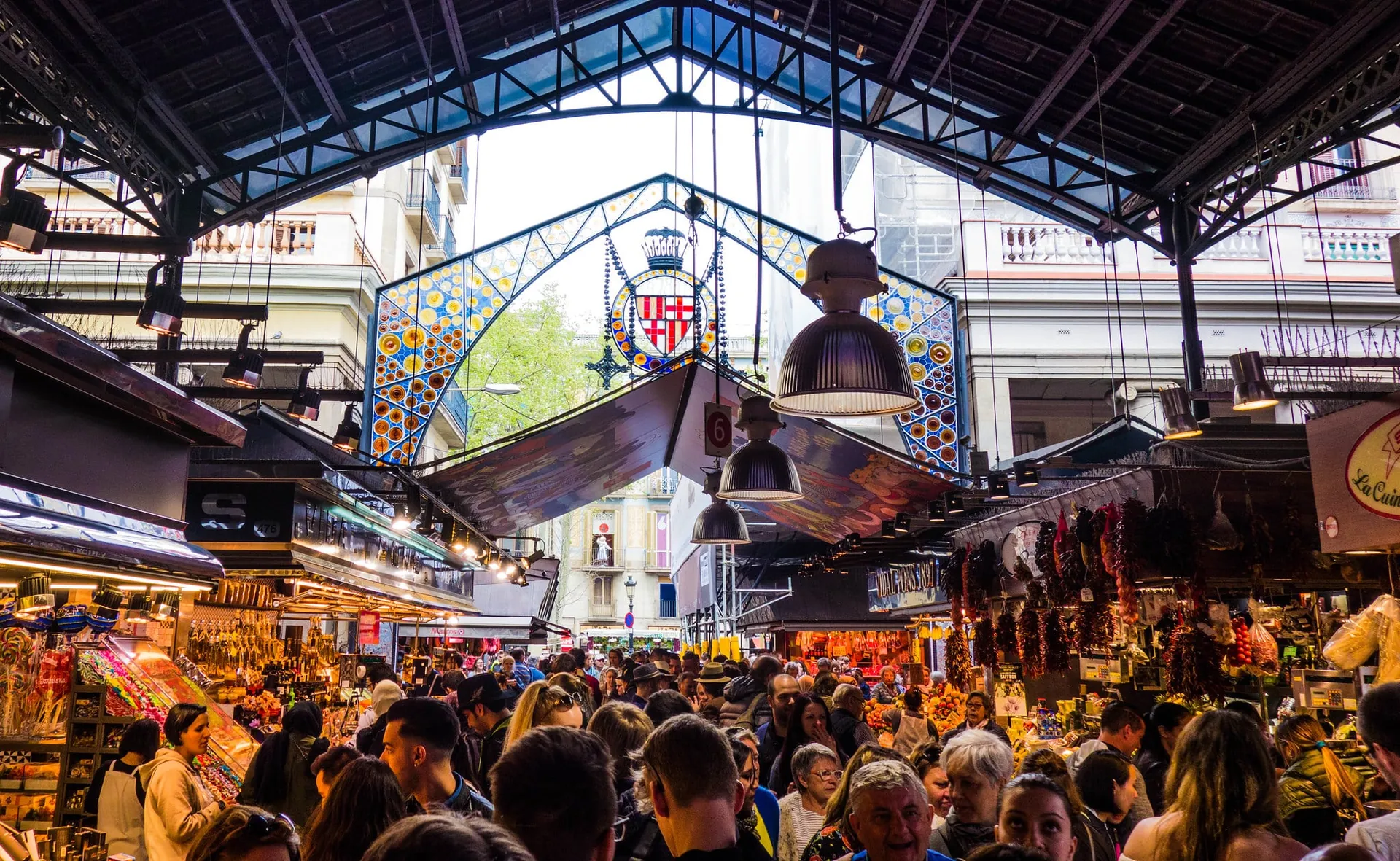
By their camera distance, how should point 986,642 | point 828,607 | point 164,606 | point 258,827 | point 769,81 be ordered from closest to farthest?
point 258,827, point 164,606, point 986,642, point 769,81, point 828,607

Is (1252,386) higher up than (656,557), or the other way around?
(656,557)

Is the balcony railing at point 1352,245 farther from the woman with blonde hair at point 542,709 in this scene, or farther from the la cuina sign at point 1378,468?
the woman with blonde hair at point 542,709

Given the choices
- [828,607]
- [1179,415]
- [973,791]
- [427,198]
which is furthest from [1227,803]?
[427,198]

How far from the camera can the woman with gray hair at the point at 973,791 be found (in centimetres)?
379

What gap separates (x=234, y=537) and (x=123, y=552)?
14.6ft

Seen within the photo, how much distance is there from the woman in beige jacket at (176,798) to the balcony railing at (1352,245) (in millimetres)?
16664

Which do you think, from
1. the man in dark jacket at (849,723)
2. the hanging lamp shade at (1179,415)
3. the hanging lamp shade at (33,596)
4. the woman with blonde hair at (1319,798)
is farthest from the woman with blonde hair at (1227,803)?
the hanging lamp shade at (1179,415)

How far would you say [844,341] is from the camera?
12.7ft

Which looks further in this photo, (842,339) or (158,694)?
(158,694)

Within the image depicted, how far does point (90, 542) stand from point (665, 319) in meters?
7.71

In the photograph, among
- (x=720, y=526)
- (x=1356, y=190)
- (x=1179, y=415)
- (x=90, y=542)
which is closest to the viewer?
(x=90, y=542)

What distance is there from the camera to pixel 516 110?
11672mm

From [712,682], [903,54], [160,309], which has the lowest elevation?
[712,682]

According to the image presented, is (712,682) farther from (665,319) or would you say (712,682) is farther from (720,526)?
(665,319)
